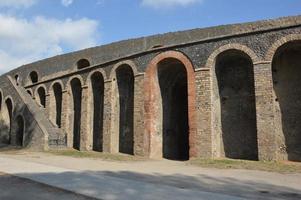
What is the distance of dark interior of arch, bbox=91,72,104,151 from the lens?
Answer: 808 inches

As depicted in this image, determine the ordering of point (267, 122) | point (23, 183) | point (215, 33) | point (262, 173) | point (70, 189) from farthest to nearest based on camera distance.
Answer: point (215, 33)
point (267, 122)
point (262, 173)
point (23, 183)
point (70, 189)

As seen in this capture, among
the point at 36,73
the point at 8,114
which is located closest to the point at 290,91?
the point at 8,114

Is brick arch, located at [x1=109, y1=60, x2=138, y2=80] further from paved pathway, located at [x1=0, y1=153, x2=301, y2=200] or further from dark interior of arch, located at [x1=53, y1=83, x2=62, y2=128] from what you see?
paved pathway, located at [x1=0, y1=153, x2=301, y2=200]

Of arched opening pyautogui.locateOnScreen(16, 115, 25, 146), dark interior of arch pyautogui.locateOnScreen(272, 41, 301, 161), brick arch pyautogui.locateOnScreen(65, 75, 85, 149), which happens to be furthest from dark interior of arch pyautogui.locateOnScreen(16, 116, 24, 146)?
dark interior of arch pyautogui.locateOnScreen(272, 41, 301, 161)

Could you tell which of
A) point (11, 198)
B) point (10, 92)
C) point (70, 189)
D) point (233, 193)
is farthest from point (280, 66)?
point (10, 92)

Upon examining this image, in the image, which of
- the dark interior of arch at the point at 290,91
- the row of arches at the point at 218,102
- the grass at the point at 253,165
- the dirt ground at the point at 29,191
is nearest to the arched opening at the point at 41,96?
the row of arches at the point at 218,102

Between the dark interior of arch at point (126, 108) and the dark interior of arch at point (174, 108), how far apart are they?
1994 mm

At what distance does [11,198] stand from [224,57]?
11452 millimetres

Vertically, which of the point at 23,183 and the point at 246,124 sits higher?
the point at 246,124

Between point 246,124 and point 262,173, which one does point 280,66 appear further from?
point 262,173

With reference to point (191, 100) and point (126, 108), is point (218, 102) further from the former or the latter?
point (126, 108)

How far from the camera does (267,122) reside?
1345 centimetres

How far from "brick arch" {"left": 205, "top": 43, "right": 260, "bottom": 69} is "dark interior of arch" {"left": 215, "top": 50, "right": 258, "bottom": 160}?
9.6 inches

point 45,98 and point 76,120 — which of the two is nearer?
point 76,120
